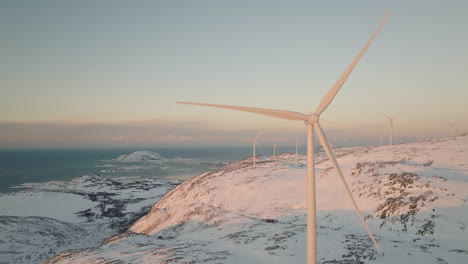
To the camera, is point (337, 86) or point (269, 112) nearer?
point (269, 112)

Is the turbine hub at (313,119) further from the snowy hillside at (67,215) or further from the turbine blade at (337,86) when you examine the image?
the snowy hillside at (67,215)

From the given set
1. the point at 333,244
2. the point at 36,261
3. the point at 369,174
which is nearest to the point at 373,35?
the point at 333,244

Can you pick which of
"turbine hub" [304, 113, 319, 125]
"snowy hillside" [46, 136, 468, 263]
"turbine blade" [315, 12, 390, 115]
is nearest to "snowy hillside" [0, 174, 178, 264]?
"snowy hillside" [46, 136, 468, 263]

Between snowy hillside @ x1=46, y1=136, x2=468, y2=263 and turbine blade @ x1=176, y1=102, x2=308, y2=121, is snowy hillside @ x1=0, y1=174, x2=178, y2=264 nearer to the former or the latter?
snowy hillside @ x1=46, y1=136, x2=468, y2=263

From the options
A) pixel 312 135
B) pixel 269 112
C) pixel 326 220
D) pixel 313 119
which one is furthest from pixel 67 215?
pixel 313 119

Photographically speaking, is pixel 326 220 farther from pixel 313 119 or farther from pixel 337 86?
pixel 313 119

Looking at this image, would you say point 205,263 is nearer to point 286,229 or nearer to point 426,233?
point 286,229

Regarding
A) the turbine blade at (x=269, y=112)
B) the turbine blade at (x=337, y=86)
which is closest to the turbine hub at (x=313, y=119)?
the turbine blade at (x=269, y=112)

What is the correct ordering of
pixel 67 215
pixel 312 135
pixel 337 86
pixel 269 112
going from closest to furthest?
pixel 312 135 < pixel 269 112 < pixel 337 86 < pixel 67 215
